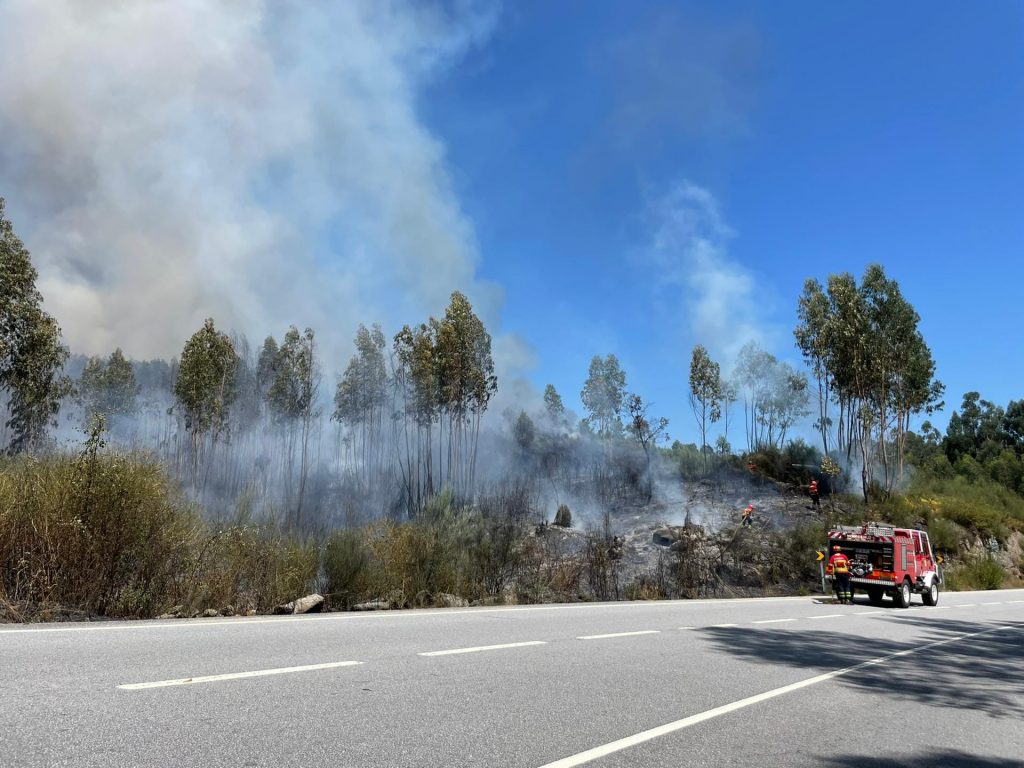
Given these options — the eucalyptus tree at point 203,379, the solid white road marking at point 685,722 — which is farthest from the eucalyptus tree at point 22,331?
the solid white road marking at point 685,722

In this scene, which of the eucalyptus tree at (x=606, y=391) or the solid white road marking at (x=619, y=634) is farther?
the eucalyptus tree at (x=606, y=391)

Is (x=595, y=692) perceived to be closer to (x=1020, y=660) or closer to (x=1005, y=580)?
(x=1020, y=660)

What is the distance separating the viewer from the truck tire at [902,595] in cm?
1916

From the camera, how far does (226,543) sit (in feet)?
34.9

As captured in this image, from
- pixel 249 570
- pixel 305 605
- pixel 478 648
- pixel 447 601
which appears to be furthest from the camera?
pixel 447 601

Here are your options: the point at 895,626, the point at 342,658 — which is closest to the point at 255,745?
the point at 342,658

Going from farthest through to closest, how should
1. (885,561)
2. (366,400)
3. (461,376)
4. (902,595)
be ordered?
(366,400) < (461,376) < (885,561) < (902,595)

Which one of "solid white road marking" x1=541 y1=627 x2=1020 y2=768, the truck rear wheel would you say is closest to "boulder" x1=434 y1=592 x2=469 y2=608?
"solid white road marking" x1=541 y1=627 x2=1020 y2=768

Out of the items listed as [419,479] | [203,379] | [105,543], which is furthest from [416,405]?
[105,543]

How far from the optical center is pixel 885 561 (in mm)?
19578

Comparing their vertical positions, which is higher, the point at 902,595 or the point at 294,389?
the point at 294,389

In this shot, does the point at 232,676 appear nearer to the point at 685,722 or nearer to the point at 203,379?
the point at 685,722

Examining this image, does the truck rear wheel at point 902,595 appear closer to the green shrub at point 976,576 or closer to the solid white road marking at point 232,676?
the green shrub at point 976,576

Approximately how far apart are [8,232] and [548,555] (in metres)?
29.2
